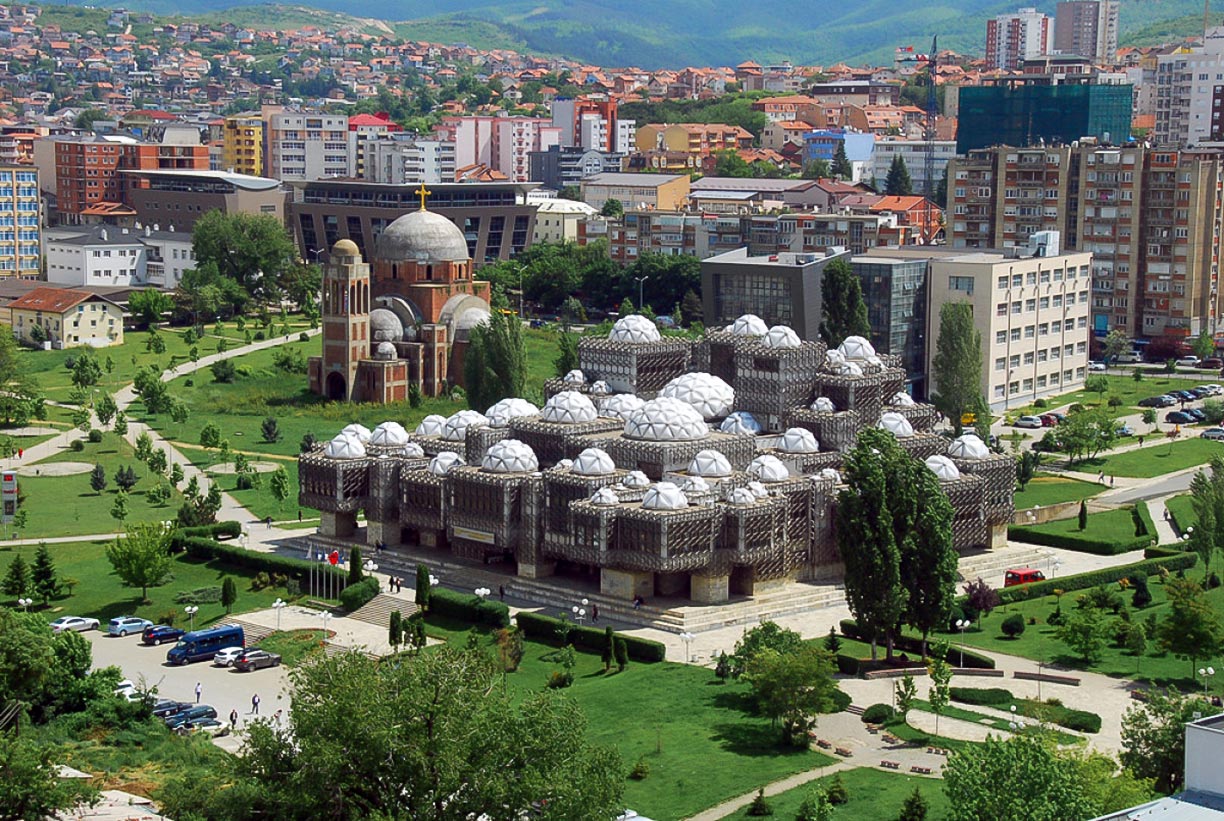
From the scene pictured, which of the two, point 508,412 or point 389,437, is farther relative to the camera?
point 389,437

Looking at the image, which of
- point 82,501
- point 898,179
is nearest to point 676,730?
point 82,501

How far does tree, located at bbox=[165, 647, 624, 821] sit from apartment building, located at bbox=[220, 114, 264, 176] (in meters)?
133

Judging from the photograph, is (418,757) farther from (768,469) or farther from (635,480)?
(768,469)

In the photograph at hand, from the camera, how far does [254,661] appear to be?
5350cm

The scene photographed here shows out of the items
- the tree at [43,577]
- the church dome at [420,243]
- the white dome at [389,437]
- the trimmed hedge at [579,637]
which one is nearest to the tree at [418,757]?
the trimmed hedge at [579,637]

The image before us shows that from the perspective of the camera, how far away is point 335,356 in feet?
297

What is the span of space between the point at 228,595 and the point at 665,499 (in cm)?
1348

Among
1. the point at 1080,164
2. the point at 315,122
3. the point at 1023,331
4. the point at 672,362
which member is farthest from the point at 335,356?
the point at 315,122

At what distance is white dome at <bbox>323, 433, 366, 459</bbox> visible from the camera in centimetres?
6688

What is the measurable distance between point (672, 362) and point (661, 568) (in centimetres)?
1512

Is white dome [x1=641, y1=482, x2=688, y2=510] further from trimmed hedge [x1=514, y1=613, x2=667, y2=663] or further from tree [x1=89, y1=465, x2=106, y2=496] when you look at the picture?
tree [x1=89, y1=465, x2=106, y2=496]

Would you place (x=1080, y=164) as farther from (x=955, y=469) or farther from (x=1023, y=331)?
(x=955, y=469)

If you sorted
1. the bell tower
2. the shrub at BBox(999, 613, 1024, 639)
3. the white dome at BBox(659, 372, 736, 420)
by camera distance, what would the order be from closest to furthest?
1. the shrub at BBox(999, 613, 1024, 639)
2. the white dome at BBox(659, 372, 736, 420)
3. the bell tower

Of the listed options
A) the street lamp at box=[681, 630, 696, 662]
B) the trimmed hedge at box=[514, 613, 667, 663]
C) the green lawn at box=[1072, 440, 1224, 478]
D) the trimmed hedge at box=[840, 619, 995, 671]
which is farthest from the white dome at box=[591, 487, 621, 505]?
the green lawn at box=[1072, 440, 1224, 478]
